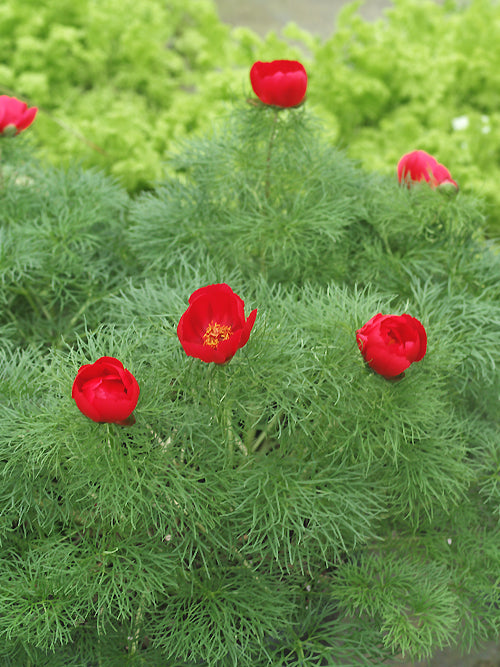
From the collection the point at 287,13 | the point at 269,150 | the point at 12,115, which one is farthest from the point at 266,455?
the point at 287,13

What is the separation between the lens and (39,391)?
2.88 feet

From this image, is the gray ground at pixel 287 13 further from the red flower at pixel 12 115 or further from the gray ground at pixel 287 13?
the red flower at pixel 12 115

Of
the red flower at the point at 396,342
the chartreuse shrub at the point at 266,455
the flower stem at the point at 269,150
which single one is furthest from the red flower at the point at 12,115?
the red flower at the point at 396,342

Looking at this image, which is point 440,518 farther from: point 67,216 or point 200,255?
point 67,216

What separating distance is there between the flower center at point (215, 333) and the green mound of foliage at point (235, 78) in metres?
1.16

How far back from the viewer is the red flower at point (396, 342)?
2.26ft

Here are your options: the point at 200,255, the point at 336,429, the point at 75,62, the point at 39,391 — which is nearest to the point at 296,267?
the point at 200,255

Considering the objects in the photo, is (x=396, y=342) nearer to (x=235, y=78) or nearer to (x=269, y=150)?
(x=269, y=150)

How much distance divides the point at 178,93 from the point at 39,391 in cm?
160

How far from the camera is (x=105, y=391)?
628 mm

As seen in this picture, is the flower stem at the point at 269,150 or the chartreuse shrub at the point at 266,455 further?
the flower stem at the point at 269,150

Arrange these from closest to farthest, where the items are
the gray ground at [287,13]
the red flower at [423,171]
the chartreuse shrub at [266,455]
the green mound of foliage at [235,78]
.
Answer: the chartreuse shrub at [266,455] → the red flower at [423,171] → the green mound of foliage at [235,78] → the gray ground at [287,13]

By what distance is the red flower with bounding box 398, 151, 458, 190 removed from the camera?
1.01 metres

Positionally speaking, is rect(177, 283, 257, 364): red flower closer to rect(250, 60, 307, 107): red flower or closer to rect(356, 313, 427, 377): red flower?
rect(356, 313, 427, 377): red flower
